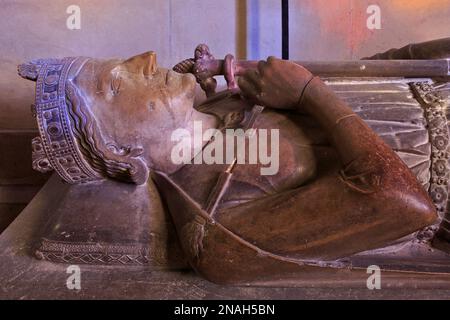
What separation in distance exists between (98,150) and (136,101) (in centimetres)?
21

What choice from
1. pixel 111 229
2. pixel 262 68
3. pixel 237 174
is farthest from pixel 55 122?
pixel 262 68

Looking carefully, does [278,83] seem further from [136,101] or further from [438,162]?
[438,162]

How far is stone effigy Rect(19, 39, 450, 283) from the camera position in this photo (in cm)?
149

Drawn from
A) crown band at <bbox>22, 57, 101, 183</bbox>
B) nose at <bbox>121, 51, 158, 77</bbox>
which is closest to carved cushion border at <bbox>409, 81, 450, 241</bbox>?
nose at <bbox>121, 51, 158, 77</bbox>

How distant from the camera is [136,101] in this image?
5.41ft

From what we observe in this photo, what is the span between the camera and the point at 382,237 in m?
1.48

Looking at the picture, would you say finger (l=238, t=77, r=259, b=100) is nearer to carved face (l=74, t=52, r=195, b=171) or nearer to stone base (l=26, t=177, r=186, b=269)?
carved face (l=74, t=52, r=195, b=171)

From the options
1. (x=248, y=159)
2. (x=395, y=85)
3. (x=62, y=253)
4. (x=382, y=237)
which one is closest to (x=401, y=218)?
(x=382, y=237)

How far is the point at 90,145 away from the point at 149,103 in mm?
244

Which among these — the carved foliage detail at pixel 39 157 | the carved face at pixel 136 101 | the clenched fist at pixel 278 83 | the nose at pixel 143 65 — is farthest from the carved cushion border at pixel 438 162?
the carved foliage detail at pixel 39 157

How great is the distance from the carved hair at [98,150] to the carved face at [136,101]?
0.02 m

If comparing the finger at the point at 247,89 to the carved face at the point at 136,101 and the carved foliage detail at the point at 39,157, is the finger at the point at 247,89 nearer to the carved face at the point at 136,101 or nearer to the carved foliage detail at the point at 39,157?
the carved face at the point at 136,101

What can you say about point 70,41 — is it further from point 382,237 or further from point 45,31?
point 382,237

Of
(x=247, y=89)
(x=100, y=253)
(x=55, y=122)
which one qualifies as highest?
(x=247, y=89)
